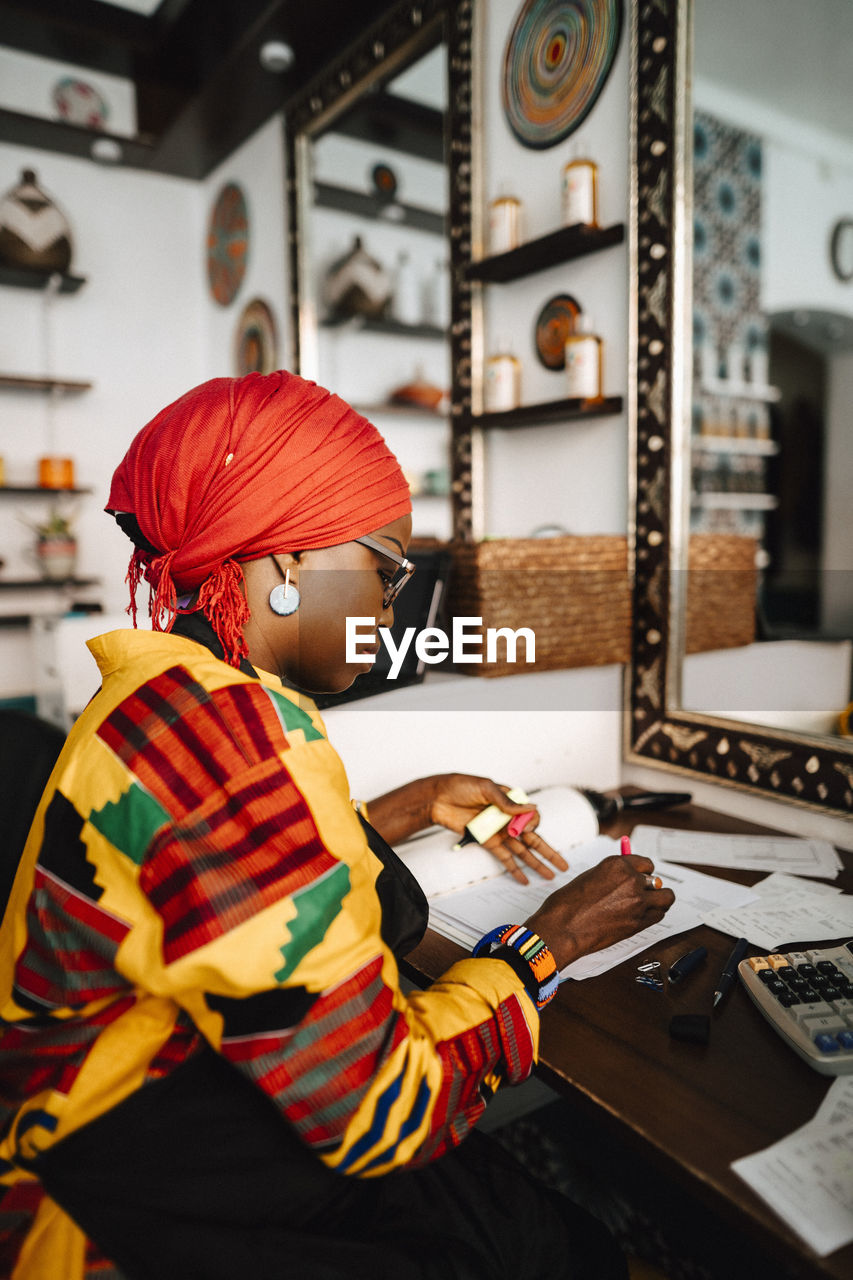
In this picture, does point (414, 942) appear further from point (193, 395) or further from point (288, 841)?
point (193, 395)

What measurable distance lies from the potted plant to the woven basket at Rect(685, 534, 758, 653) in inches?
99.5

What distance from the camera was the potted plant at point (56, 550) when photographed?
314 cm

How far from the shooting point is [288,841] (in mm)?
604

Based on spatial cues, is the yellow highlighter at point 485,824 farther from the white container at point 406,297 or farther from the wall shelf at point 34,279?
the wall shelf at point 34,279

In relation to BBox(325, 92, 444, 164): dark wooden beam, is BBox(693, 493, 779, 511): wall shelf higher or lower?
lower

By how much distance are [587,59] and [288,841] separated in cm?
168

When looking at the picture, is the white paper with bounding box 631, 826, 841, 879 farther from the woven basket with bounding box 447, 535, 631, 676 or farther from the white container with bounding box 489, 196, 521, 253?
the white container with bounding box 489, 196, 521, 253

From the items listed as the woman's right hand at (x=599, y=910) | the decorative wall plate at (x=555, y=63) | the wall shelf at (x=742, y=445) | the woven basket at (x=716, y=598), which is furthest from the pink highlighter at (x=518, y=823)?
the decorative wall plate at (x=555, y=63)

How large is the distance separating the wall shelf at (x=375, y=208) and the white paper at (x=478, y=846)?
85.9 inches

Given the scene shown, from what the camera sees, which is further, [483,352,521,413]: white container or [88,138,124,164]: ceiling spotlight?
[88,138,124,164]: ceiling spotlight

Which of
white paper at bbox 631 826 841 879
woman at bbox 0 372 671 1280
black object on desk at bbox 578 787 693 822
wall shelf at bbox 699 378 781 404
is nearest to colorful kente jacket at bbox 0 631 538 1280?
woman at bbox 0 372 671 1280

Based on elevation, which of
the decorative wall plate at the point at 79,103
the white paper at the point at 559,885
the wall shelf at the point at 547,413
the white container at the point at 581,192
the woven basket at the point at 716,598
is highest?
the decorative wall plate at the point at 79,103

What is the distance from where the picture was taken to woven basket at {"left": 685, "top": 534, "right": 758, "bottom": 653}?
153 cm

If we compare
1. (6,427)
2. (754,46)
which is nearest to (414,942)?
(754,46)
